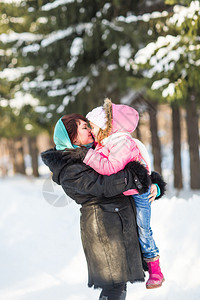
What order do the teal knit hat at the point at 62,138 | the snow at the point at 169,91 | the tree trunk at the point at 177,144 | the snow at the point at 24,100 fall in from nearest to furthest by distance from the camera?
the teal knit hat at the point at 62,138, the snow at the point at 169,91, the tree trunk at the point at 177,144, the snow at the point at 24,100

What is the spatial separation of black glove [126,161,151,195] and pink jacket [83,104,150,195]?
0.06m

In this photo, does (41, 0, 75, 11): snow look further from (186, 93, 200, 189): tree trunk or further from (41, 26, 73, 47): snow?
(186, 93, 200, 189): tree trunk

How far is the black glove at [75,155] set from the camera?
297 cm

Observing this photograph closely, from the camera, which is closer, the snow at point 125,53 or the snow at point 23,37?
the snow at point 125,53

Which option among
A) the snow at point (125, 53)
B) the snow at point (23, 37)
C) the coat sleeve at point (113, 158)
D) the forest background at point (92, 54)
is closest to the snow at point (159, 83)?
the forest background at point (92, 54)

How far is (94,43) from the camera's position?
12.6m

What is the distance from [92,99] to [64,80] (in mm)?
1282

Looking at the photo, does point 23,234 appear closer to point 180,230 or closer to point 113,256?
point 180,230

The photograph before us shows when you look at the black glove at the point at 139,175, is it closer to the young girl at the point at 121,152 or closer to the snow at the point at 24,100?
the young girl at the point at 121,152

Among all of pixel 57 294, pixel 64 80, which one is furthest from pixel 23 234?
pixel 64 80

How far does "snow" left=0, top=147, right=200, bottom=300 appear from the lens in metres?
4.71

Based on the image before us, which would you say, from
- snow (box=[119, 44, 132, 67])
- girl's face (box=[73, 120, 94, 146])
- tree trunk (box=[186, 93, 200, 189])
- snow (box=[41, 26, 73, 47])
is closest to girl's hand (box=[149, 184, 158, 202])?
girl's face (box=[73, 120, 94, 146])

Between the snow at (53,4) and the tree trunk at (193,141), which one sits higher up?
the snow at (53,4)

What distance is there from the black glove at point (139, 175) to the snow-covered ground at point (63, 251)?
171 cm
